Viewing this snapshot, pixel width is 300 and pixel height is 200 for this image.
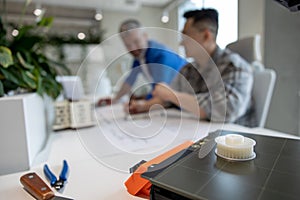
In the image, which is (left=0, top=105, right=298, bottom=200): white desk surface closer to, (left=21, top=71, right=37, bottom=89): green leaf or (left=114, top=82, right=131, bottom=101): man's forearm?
(left=21, top=71, right=37, bottom=89): green leaf

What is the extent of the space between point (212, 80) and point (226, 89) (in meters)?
0.12

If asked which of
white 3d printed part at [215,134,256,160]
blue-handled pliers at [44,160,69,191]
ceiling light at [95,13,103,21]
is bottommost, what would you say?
blue-handled pliers at [44,160,69,191]

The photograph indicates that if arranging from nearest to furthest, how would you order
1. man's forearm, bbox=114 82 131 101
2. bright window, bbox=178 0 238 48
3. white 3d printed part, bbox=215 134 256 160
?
1. white 3d printed part, bbox=215 134 256 160
2. bright window, bbox=178 0 238 48
3. man's forearm, bbox=114 82 131 101

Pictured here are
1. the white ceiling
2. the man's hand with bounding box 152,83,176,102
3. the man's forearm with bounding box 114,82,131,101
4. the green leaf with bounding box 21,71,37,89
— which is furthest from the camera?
the white ceiling

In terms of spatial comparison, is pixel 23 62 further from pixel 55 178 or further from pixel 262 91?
pixel 262 91

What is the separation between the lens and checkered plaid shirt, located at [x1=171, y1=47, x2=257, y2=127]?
0.81 m

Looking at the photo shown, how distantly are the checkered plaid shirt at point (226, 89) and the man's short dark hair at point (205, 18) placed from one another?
123mm

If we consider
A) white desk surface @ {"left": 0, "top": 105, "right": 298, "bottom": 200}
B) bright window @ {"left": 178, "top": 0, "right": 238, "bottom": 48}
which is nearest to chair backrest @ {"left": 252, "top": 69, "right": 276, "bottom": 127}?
bright window @ {"left": 178, "top": 0, "right": 238, "bottom": 48}

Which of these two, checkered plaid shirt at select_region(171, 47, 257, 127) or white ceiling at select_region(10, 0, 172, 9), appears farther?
white ceiling at select_region(10, 0, 172, 9)

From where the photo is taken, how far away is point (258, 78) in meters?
1.05

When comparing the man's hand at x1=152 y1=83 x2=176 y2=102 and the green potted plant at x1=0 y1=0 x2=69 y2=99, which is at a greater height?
the green potted plant at x1=0 y1=0 x2=69 y2=99

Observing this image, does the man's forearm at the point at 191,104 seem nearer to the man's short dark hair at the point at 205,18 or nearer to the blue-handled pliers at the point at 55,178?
the man's short dark hair at the point at 205,18

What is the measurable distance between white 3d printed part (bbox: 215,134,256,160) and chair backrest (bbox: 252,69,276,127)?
74 centimetres

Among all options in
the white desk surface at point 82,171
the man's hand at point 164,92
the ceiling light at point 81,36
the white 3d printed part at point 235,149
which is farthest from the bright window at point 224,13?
the ceiling light at point 81,36
